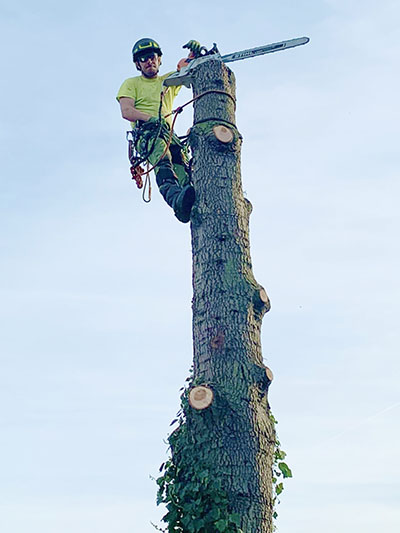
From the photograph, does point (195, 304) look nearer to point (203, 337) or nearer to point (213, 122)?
point (203, 337)

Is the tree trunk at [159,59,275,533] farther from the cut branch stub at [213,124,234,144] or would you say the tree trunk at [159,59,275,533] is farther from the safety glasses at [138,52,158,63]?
the safety glasses at [138,52,158,63]

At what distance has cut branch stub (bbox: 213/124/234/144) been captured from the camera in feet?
17.0

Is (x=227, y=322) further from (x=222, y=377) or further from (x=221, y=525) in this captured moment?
(x=221, y=525)

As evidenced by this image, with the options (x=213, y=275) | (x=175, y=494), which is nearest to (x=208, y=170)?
(x=213, y=275)

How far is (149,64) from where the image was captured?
650 centimetres

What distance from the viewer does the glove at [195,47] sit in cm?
586

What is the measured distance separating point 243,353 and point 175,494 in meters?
0.93

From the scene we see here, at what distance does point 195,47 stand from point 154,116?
71cm

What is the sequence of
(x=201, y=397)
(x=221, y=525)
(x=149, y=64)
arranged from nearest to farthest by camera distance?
(x=221, y=525), (x=201, y=397), (x=149, y=64)

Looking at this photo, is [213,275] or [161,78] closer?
[213,275]

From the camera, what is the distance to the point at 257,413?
172 inches

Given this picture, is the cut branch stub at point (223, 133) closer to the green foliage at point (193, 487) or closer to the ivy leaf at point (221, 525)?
the green foliage at point (193, 487)

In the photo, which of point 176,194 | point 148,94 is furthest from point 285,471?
point 148,94

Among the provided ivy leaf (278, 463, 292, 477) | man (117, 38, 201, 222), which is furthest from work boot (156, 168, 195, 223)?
ivy leaf (278, 463, 292, 477)
